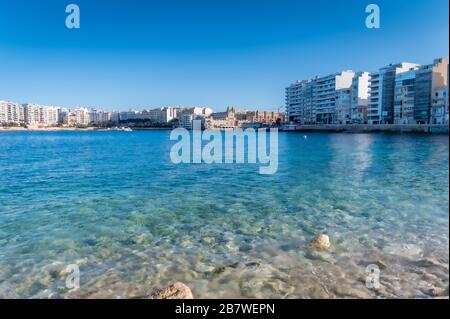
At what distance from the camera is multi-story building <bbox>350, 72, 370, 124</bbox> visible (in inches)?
4284

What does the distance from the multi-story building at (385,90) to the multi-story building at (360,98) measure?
411 inches

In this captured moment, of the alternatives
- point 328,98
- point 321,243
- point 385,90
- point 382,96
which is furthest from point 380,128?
point 321,243

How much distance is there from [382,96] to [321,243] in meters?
102

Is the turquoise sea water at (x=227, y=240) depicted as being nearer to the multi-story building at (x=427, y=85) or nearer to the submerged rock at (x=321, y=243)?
the submerged rock at (x=321, y=243)

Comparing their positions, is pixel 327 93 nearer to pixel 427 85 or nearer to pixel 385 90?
pixel 385 90

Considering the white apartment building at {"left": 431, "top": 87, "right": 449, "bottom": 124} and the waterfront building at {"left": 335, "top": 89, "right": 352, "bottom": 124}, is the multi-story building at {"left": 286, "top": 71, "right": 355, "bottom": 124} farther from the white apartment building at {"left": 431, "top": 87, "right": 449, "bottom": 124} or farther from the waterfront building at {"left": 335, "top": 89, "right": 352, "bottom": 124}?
the white apartment building at {"left": 431, "top": 87, "right": 449, "bottom": 124}

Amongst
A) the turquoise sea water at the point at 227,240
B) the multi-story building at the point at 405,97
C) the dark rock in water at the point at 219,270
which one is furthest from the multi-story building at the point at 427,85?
the dark rock in water at the point at 219,270

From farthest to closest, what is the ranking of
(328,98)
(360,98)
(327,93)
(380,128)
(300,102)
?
1. (300,102)
2. (327,93)
3. (328,98)
4. (360,98)
5. (380,128)

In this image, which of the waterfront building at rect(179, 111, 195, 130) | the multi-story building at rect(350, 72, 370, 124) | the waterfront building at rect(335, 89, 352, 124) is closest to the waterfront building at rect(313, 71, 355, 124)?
the waterfront building at rect(335, 89, 352, 124)

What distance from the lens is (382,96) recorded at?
3807 inches

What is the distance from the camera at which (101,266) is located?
616 centimetres
